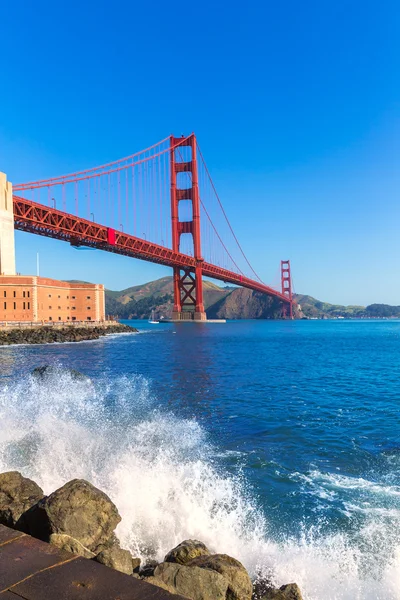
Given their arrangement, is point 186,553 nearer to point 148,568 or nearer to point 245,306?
point 148,568

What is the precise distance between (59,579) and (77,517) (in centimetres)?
169

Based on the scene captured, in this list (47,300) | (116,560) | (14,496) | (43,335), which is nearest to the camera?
(116,560)

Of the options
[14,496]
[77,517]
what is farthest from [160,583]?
[14,496]

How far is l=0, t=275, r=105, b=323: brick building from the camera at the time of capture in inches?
1763

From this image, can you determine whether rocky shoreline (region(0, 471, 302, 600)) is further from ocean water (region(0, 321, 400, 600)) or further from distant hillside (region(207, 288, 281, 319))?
distant hillside (region(207, 288, 281, 319))

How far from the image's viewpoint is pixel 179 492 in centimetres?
592

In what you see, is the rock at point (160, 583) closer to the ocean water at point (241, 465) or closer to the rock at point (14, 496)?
the ocean water at point (241, 465)

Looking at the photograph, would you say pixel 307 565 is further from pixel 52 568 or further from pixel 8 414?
pixel 8 414

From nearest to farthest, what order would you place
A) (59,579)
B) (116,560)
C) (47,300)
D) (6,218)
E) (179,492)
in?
(59,579) → (116,560) → (179,492) → (6,218) → (47,300)

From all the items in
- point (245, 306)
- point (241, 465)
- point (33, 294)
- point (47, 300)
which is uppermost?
point (245, 306)

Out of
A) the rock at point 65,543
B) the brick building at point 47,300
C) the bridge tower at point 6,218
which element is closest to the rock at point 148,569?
the rock at point 65,543

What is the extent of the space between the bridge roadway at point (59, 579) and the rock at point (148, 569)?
1.06m

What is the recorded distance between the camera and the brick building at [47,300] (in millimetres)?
44781

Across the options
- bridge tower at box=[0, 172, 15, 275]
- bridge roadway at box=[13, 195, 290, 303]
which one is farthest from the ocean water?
bridge roadway at box=[13, 195, 290, 303]
